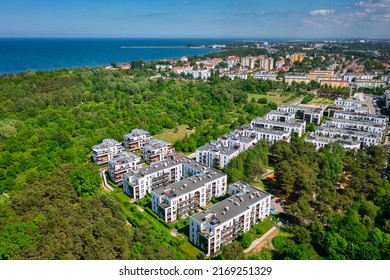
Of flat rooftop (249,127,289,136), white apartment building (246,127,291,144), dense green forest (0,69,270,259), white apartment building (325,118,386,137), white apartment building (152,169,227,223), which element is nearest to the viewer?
dense green forest (0,69,270,259)

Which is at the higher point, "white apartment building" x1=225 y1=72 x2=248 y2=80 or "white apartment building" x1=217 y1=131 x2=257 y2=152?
→ "white apartment building" x1=225 y1=72 x2=248 y2=80

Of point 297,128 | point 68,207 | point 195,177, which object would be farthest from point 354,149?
point 68,207

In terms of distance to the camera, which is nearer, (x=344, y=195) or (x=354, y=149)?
(x=344, y=195)

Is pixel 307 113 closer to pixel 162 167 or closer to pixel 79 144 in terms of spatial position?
pixel 162 167

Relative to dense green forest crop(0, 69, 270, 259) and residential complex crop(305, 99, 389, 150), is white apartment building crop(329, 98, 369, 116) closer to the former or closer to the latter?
residential complex crop(305, 99, 389, 150)

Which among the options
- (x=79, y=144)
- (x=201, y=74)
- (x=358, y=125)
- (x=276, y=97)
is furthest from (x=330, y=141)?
(x=201, y=74)

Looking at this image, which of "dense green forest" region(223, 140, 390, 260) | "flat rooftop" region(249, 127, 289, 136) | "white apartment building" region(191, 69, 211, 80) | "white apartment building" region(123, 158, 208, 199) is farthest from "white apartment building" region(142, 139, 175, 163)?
"white apartment building" region(191, 69, 211, 80)
